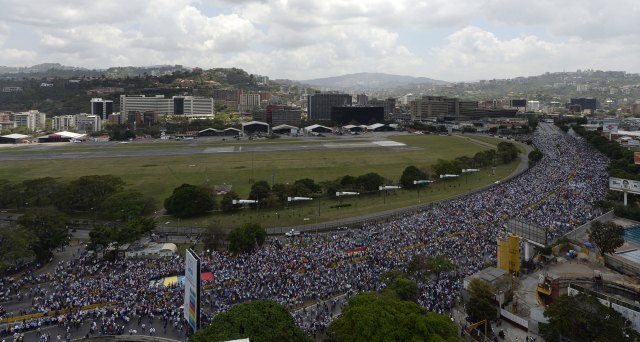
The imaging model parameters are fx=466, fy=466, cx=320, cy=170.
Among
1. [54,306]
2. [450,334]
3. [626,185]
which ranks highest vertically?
[626,185]

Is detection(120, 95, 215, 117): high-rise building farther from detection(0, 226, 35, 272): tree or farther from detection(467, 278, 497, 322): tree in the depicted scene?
detection(467, 278, 497, 322): tree

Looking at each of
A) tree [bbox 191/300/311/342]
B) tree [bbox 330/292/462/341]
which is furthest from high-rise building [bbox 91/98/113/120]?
tree [bbox 330/292/462/341]

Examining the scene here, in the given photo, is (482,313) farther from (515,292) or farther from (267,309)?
(267,309)

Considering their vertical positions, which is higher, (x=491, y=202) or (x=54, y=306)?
(x=491, y=202)

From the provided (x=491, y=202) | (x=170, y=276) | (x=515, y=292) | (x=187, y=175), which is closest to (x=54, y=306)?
(x=170, y=276)

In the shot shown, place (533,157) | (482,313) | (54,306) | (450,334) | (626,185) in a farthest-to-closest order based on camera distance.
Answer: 1. (533,157)
2. (626,185)
3. (54,306)
4. (482,313)
5. (450,334)

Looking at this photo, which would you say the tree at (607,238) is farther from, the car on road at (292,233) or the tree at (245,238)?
the tree at (245,238)

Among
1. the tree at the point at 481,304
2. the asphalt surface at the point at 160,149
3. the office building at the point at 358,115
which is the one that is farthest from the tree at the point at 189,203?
the office building at the point at 358,115

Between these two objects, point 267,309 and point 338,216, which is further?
point 338,216
